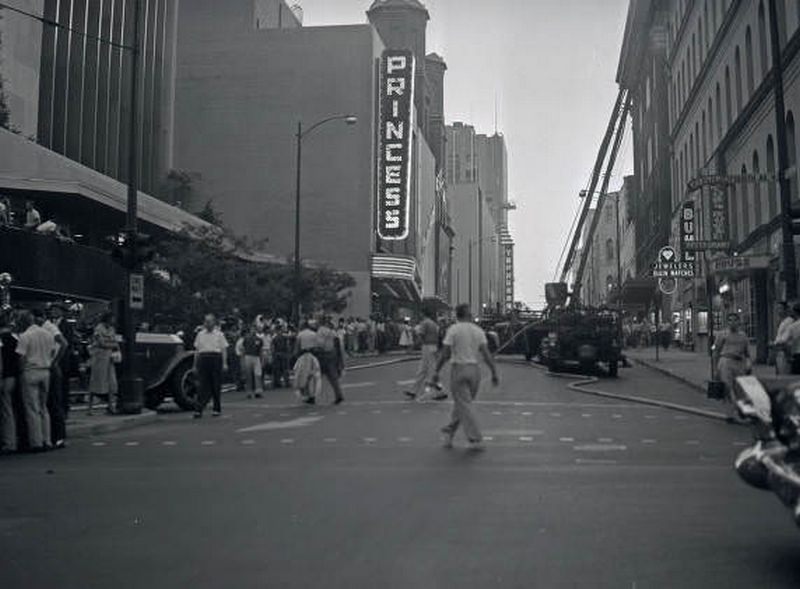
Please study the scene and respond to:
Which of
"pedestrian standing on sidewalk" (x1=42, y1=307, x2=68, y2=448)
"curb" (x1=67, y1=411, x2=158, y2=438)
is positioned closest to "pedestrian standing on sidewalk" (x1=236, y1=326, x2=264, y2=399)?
"curb" (x1=67, y1=411, x2=158, y2=438)

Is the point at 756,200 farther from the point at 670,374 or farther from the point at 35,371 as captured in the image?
the point at 35,371

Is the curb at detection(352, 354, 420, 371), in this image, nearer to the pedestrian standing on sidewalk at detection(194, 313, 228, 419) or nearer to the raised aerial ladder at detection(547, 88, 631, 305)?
the raised aerial ladder at detection(547, 88, 631, 305)

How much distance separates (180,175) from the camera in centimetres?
5272

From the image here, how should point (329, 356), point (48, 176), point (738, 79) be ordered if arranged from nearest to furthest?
1. point (329, 356)
2. point (48, 176)
3. point (738, 79)

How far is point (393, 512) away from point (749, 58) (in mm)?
30387

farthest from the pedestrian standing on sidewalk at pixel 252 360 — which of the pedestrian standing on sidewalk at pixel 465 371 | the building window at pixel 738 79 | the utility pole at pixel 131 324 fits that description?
the building window at pixel 738 79

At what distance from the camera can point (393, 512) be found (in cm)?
746

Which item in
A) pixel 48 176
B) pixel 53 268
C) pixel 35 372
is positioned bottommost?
pixel 35 372

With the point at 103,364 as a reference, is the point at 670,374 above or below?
below

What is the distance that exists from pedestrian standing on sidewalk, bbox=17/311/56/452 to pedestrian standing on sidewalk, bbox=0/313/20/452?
0.09m

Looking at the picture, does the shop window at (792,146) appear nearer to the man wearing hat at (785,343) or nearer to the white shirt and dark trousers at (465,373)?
the man wearing hat at (785,343)

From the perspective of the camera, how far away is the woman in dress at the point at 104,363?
16406 mm

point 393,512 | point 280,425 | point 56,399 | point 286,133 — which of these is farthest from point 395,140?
point 393,512

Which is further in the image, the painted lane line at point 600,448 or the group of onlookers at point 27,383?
the group of onlookers at point 27,383
